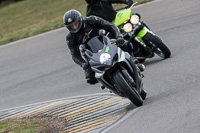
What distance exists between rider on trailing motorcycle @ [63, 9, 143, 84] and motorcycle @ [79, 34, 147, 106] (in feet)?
0.76

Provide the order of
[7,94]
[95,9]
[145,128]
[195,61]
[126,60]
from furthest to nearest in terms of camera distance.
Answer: [7,94]
[95,9]
[195,61]
[126,60]
[145,128]

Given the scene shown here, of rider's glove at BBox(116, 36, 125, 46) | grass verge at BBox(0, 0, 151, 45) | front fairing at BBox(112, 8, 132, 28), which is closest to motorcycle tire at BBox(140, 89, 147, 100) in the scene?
rider's glove at BBox(116, 36, 125, 46)

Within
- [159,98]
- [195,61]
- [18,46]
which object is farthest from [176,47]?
[18,46]

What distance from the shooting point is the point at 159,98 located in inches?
309

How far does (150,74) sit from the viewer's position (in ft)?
31.7

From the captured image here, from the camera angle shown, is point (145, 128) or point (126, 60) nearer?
point (145, 128)

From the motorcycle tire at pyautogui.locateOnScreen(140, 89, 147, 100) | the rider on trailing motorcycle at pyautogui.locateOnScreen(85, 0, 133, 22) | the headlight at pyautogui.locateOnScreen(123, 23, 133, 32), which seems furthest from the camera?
the rider on trailing motorcycle at pyautogui.locateOnScreen(85, 0, 133, 22)

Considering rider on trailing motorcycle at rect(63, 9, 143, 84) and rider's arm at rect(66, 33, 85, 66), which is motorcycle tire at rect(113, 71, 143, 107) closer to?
rider on trailing motorcycle at rect(63, 9, 143, 84)

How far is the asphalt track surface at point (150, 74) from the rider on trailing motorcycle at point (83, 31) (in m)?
1.00

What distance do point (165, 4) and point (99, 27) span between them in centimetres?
733

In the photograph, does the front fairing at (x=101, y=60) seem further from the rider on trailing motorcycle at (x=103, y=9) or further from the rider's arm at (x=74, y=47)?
the rider on trailing motorcycle at (x=103, y=9)

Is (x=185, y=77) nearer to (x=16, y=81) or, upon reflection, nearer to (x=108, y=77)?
(x=108, y=77)

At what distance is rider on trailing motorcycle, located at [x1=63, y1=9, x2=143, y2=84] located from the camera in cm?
788

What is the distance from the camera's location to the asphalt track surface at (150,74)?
272 inches
